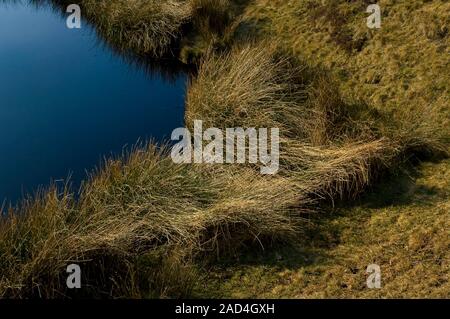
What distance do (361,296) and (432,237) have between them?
121 centimetres

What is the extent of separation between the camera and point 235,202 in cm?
611

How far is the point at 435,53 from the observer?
9156mm

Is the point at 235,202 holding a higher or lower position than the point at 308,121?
lower

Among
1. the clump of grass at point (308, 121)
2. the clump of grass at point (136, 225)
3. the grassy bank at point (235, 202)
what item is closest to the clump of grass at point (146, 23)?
the grassy bank at point (235, 202)

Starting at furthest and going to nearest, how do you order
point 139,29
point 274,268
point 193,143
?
point 139,29, point 193,143, point 274,268

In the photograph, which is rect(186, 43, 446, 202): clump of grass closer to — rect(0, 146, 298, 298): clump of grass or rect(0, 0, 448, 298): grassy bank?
rect(0, 0, 448, 298): grassy bank

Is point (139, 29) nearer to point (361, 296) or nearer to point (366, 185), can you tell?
point (366, 185)

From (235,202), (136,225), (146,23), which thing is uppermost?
(146,23)

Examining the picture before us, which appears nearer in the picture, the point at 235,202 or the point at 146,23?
the point at 235,202

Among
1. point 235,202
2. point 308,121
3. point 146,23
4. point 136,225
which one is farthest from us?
point 146,23

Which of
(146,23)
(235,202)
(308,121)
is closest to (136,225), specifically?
(235,202)

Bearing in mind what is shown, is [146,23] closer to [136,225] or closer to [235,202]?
[235,202]

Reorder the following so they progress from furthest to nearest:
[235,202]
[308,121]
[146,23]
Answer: [146,23] → [308,121] → [235,202]
